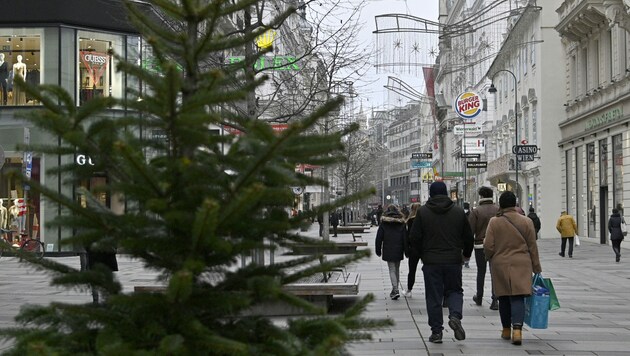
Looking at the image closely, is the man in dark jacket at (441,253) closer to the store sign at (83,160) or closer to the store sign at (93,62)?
the store sign at (83,160)

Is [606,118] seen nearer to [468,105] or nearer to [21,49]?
[468,105]

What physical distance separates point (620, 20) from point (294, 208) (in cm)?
3474

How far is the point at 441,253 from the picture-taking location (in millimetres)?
10562

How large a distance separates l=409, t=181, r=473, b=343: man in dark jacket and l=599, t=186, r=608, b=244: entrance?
3126 centimetres

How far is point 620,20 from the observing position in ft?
118

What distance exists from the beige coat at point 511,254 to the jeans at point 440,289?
436 millimetres

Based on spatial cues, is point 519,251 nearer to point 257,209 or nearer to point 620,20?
point 257,209

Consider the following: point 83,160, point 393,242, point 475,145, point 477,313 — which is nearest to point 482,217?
point 477,313

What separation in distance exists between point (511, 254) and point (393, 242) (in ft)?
19.6

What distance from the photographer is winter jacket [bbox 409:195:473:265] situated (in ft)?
34.7

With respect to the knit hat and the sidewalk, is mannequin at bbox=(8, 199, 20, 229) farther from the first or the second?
the knit hat

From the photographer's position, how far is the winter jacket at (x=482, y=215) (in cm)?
1371

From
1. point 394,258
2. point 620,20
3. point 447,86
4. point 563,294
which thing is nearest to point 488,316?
point 394,258

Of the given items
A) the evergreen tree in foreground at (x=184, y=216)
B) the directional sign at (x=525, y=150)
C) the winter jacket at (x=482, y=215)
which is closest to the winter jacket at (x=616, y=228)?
the directional sign at (x=525, y=150)
